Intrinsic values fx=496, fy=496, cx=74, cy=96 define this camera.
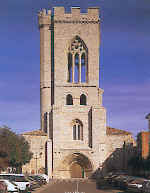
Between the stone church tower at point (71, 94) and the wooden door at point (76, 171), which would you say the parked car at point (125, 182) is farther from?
the wooden door at point (76, 171)

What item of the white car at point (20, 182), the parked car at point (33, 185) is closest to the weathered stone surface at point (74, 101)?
A: the parked car at point (33, 185)

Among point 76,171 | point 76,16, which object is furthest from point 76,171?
point 76,16

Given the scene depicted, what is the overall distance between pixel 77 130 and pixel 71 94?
504 cm

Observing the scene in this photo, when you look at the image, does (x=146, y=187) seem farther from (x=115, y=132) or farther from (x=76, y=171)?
(x=76, y=171)

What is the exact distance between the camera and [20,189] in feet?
98.8

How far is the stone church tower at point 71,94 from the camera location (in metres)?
64.7

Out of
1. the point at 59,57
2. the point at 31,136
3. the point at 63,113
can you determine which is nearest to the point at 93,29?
the point at 59,57

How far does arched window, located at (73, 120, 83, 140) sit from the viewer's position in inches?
2594

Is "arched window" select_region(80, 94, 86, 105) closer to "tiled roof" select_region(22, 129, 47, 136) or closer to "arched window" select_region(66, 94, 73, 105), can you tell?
"arched window" select_region(66, 94, 73, 105)

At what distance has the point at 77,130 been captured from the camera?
66.0m

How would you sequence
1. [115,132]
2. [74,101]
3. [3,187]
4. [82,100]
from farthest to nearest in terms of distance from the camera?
[82,100], [115,132], [74,101], [3,187]

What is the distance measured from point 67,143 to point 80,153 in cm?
215

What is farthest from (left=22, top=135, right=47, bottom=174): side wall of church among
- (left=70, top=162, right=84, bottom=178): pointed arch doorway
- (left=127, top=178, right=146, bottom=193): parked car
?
(left=127, top=178, right=146, bottom=193): parked car

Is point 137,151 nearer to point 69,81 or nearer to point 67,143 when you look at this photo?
point 67,143
